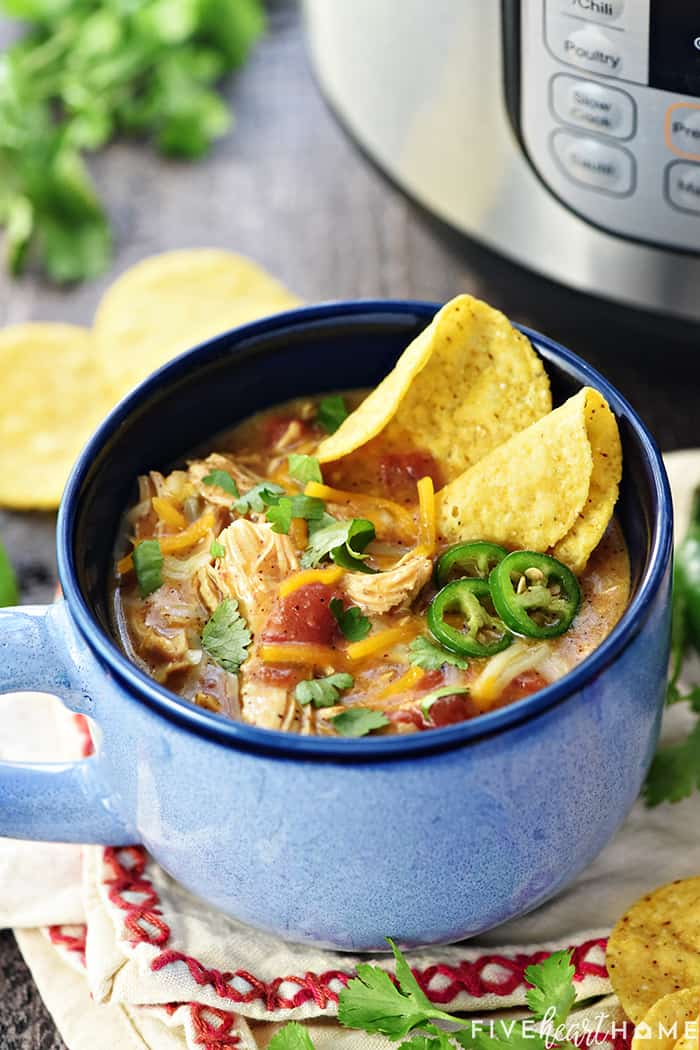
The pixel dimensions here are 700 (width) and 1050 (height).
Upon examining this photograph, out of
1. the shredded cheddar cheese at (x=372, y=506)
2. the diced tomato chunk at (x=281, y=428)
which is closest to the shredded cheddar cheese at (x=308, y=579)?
the shredded cheddar cheese at (x=372, y=506)

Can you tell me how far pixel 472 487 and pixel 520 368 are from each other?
0.17 metres

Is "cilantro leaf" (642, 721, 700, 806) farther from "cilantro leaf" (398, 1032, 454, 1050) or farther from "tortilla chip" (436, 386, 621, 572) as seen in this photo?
"cilantro leaf" (398, 1032, 454, 1050)

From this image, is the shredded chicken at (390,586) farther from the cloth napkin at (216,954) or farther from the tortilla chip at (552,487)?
the cloth napkin at (216,954)

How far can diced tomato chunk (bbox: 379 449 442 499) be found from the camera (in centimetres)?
177

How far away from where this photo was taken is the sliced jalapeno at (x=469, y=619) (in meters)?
1.54

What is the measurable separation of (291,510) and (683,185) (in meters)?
0.72

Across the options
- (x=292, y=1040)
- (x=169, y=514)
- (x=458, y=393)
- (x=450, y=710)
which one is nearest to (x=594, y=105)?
(x=458, y=393)

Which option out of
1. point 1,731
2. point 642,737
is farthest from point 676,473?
point 1,731

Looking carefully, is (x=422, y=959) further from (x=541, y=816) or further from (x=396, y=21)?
(x=396, y=21)

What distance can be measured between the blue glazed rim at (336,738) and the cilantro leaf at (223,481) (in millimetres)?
128

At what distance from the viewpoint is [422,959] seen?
5.32 feet

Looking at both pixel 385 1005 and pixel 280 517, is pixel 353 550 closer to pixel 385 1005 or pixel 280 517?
pixel 280 517

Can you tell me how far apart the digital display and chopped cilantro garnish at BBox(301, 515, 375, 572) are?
695mm

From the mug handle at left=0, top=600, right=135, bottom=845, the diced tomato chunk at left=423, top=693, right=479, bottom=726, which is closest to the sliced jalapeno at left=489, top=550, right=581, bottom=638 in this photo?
the diced tomato chunk at left=423, top=693, right=479, bottom=726
